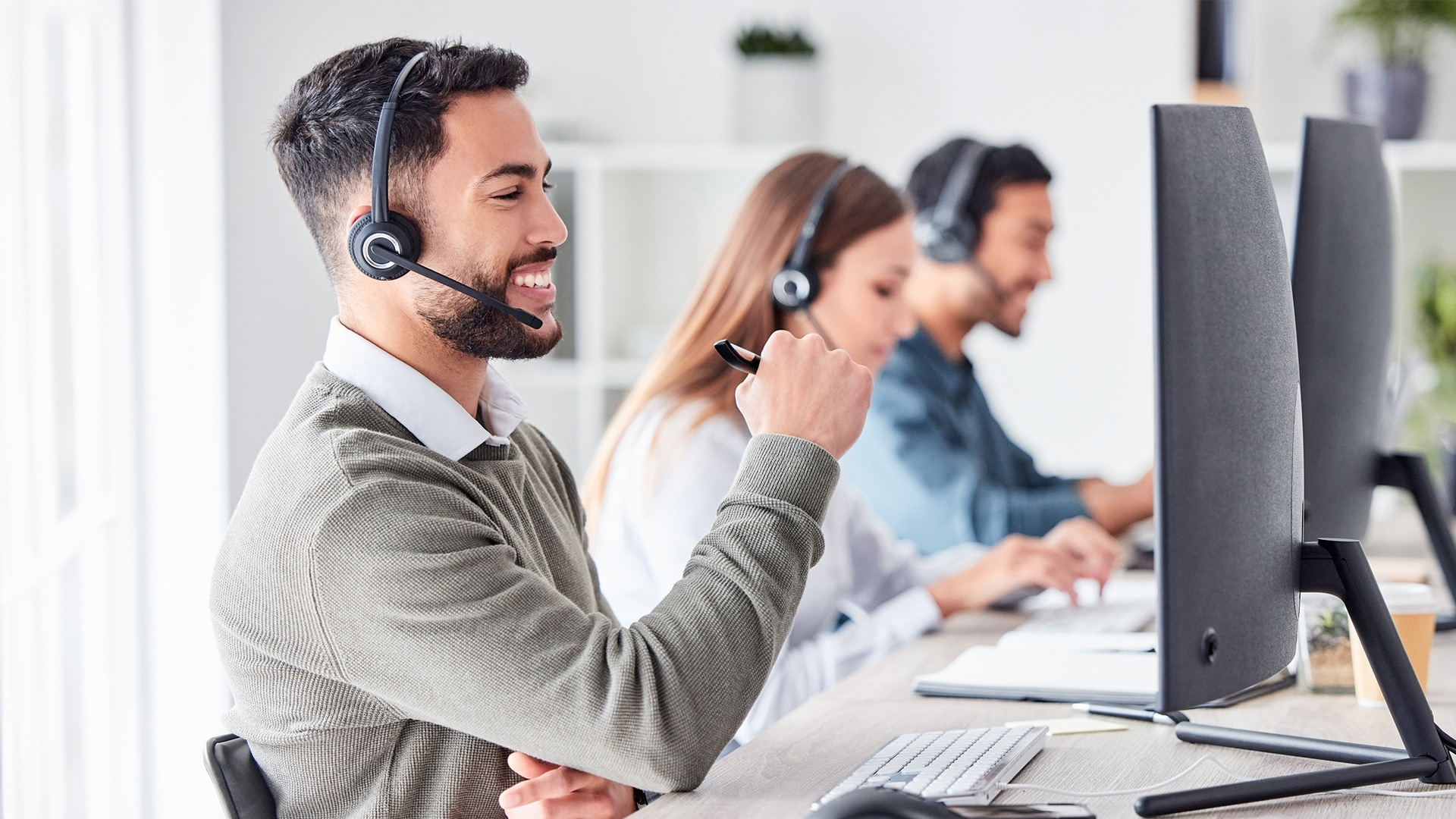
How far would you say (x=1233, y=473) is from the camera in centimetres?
91

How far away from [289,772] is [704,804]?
32 centimetres

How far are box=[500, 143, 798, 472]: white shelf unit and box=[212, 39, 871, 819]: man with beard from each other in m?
2.11

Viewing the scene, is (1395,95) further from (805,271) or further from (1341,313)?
(1341,313)

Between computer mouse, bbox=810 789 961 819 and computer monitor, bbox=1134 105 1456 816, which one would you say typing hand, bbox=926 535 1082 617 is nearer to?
computer monitor, bbox=1134 105 1456 816

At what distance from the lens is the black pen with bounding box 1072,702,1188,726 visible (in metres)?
1.19

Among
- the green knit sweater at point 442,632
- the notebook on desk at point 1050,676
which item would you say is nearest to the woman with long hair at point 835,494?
the notebook on desk at point 1050,676

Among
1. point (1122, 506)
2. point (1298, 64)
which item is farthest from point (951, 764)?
point (1298, 64)

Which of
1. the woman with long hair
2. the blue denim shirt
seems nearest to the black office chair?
the woman with long hair

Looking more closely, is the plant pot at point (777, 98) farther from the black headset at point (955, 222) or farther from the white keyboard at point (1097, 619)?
the white keyboard at point (1097, 619)

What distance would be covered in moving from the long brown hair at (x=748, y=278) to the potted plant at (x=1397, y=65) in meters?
1.88

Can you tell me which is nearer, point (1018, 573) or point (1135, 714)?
point (1135, 714)

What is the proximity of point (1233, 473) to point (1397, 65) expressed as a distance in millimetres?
2785

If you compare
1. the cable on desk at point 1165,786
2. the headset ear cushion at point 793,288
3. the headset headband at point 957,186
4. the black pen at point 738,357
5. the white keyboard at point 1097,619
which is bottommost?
the white keyboard at point 1097,619

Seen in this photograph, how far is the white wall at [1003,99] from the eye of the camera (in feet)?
11.3
